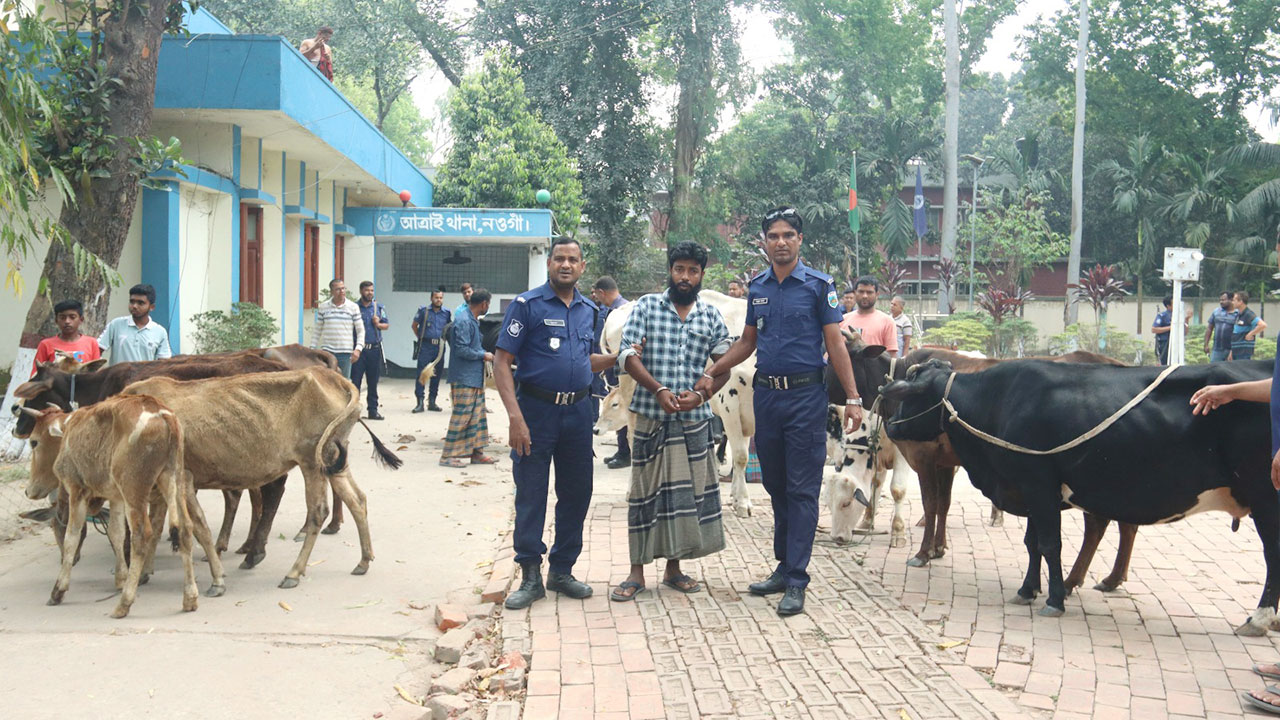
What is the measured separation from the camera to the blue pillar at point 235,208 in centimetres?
1353

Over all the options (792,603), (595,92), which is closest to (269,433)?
(792,603)

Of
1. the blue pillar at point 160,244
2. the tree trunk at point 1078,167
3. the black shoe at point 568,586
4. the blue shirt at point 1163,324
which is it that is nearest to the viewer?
the black shoe at point 568,586

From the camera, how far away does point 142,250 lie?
39.5 feet

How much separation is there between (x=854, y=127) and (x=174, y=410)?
33081mm

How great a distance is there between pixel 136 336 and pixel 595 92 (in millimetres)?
22841

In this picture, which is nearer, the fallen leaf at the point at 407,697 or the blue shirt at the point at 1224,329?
the fallen leaf at the point at 407,697

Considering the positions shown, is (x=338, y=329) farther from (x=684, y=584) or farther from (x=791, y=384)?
(x=791, y=384)

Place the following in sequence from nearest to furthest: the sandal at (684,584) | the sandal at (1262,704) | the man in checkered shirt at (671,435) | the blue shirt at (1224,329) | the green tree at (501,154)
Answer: the sandal at (1262,704) < the man in checkered shirt at (671,435) < the sandal at (684,584) < the blue shirt at (1224,329) < the green tree at (501,154)

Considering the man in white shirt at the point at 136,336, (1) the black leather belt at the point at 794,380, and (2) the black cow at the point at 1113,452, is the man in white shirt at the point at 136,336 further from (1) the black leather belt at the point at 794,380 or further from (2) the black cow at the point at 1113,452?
(2) the black cow at the point at 1113,452

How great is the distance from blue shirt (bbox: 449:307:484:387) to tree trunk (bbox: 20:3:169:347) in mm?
3356

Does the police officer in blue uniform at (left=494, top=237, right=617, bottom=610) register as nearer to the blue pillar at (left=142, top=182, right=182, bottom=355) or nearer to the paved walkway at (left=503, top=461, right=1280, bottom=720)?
the paved walkway at (left=503, top=461, right=1280, bottom=720)

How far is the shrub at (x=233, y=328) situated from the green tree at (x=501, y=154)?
1187 cm

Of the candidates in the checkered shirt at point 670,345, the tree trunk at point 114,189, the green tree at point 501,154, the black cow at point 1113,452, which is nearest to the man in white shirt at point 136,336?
the tree trunk at point 114,189

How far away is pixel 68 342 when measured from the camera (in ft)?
26.1
